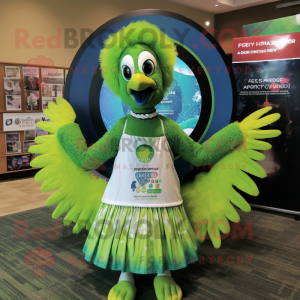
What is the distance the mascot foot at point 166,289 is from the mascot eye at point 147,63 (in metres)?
0.96

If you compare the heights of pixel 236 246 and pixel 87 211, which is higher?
pixel 87 211

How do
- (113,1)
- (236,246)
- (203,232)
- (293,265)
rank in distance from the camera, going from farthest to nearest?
(113,1) < (236,246) < (293,265) < (203,232)

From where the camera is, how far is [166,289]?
4.68 ft

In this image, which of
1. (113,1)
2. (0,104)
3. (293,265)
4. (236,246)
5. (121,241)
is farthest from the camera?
(113,1)

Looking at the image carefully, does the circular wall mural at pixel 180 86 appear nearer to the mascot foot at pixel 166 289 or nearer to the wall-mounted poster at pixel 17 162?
the mascot foot at pixel 166 289

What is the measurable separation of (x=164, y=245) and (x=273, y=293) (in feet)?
1.95

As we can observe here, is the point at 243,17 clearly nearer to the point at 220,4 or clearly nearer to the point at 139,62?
the point at 220,4

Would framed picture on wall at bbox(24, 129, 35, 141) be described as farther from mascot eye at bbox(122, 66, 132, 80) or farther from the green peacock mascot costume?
mascot eye at bbox(122, 66, 132, 80)

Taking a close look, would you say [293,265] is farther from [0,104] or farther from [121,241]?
[0,104]

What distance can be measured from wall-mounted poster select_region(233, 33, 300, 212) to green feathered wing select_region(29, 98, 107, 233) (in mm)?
1543

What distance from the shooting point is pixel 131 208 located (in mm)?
1449

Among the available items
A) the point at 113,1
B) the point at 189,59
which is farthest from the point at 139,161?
the point at 113,1

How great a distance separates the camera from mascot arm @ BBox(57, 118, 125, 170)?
154 centimetres

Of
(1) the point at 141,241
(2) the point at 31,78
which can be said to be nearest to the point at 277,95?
(1) the point at 141,241
